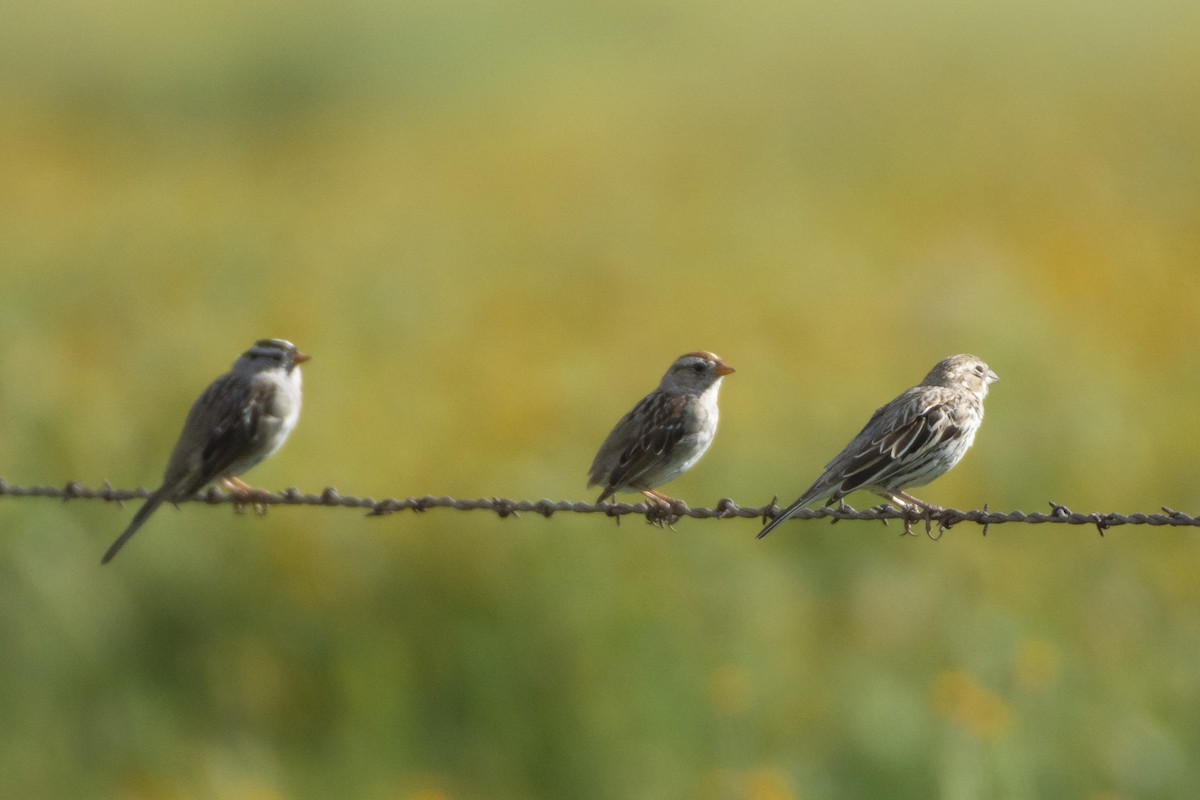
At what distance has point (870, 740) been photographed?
380 inches

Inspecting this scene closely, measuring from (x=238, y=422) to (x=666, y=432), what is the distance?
7.21 feet

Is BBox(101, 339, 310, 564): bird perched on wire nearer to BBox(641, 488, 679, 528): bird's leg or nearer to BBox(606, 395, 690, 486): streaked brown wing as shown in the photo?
BBox(606, 395, 690, 486): streaked brown wing

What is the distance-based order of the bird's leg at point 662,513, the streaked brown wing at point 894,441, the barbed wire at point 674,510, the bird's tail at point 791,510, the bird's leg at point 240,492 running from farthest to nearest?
the bird's leg at point 240,492, the bird's leg at point 662,513, the streaked brown wing at point 894,441, the bird's tail at point 791,510, the barbed wire at point 674,510

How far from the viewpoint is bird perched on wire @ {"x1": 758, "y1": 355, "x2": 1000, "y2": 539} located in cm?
795

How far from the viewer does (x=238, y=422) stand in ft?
27.9

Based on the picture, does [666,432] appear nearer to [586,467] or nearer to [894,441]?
[894,441]

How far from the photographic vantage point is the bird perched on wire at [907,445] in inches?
313

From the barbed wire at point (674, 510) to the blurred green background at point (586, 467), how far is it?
1.75 m

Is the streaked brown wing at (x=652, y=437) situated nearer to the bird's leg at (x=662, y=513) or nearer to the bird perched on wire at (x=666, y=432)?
the bird perched on wire at (x=666, y=432)

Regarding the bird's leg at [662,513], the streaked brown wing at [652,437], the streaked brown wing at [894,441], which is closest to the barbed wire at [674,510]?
the bird's leg at [662,513]

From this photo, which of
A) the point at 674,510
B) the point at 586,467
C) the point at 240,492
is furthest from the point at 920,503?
the point at 586,467

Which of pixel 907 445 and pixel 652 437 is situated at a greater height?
pixel 907 445

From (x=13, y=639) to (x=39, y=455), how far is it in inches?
101

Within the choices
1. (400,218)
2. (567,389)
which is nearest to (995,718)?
(567,389)
